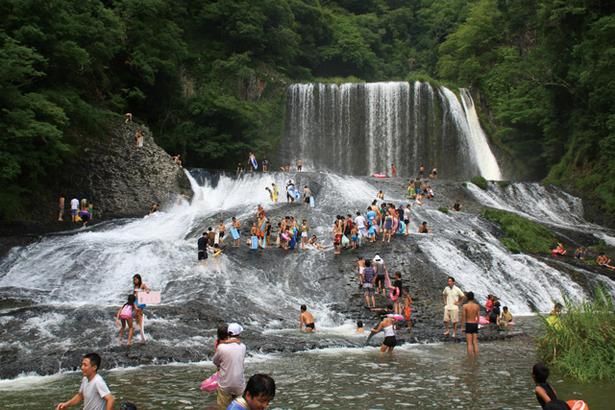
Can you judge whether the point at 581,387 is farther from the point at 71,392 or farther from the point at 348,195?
the point at 348,195

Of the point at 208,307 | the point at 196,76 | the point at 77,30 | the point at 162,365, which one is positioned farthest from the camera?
the point at 196,76

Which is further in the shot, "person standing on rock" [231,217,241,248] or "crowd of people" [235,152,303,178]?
"crowd of people" [235,152,303,178]

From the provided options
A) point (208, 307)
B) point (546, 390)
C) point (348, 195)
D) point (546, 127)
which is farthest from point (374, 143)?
point (546, 390)

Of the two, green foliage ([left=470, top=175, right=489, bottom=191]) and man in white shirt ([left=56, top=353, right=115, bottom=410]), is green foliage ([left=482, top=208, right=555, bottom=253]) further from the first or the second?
man in white shirt ([left=56, top=353, right=115, bottom=410])

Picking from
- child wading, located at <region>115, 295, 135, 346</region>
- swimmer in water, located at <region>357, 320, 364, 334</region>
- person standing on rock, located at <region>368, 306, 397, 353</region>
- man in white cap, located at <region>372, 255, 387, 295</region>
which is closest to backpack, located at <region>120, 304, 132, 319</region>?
child wading, located at <region>115, 295, 135, 346</region>

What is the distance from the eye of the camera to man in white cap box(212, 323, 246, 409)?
22.6 ft

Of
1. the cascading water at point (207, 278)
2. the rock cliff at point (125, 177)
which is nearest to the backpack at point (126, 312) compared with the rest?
the cascading water at point (207, 278)

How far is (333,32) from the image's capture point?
178 ft

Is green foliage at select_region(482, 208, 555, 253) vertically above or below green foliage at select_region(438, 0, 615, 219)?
below

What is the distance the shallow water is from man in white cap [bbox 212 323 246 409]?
1.81 m

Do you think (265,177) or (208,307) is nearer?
(208,307)

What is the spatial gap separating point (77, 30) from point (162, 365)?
17811mm

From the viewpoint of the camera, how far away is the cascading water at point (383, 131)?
1638 inches

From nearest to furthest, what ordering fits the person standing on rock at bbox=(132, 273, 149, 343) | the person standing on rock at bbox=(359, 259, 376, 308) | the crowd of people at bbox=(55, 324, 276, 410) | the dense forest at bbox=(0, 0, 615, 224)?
the crowd of people at bbox=(55, 324, 276, 410), the person standing on rock at bbox=(132, 273, 149, 343), the person standing on rock at bbox=(359, 259, 376, 308), the dense forest at bbox=(0, 0, 615, 224)
